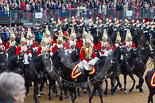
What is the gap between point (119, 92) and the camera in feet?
50.0

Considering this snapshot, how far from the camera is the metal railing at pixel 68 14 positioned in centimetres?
2744

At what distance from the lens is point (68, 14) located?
30.6 meters

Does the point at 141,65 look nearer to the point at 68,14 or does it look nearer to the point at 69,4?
the point at 68,14

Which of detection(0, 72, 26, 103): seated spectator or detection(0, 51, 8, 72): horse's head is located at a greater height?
detection(0, 72, 26, 103): seated spectator

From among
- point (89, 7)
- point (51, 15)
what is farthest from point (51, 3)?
point (89, 7)

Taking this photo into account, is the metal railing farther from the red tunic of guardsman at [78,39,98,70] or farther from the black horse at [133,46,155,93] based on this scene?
the red tunic of guardsman at [78,39,98,70]

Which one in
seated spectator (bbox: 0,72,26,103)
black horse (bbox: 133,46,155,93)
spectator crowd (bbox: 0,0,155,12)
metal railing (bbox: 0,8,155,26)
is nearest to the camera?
seated spectator (bbox: 0,72,26,103)

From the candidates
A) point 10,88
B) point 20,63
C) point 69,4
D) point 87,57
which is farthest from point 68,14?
point 10,88

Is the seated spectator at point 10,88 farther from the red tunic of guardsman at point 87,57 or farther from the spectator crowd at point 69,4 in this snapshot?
the spectator crowd at point 69,4

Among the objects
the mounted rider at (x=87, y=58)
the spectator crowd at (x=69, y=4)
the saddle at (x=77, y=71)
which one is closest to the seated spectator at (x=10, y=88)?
the mounted rider at (x=87, y=58)

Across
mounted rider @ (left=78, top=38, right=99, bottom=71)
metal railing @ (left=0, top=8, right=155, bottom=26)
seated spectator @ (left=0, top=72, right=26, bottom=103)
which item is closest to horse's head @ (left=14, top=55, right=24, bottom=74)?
mounted rider @ (left=78, top=38, right=99, bottom=71)

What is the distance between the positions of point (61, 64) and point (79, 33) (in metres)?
13.2

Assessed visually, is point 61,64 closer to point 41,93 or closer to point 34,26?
point 41,93

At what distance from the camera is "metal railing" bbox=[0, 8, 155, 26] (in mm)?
27438
